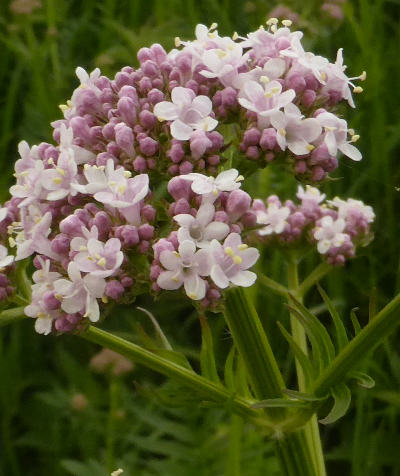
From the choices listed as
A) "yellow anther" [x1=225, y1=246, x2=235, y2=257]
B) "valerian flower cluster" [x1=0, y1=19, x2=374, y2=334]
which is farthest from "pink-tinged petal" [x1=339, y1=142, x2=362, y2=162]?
"yellow anther" [x1=225, y1=246, x2=235, y2=257]

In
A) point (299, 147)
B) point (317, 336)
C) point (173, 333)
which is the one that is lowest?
point (173, 333)

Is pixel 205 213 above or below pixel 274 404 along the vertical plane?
above

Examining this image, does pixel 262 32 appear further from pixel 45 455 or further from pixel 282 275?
pixel 45 455

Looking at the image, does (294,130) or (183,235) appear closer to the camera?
(183,235)

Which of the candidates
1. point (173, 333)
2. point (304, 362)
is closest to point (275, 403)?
point (304, 362)

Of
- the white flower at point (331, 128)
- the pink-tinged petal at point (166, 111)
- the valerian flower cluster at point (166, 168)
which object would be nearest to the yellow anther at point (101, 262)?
the valerian flower cluster at point (166, 168)

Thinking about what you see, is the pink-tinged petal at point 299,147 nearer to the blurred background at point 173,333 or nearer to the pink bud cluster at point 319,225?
the pink bud cluster at point 319,225

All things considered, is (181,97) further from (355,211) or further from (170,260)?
(355,211)

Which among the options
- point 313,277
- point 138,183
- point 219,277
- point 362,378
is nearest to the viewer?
point 219,277
